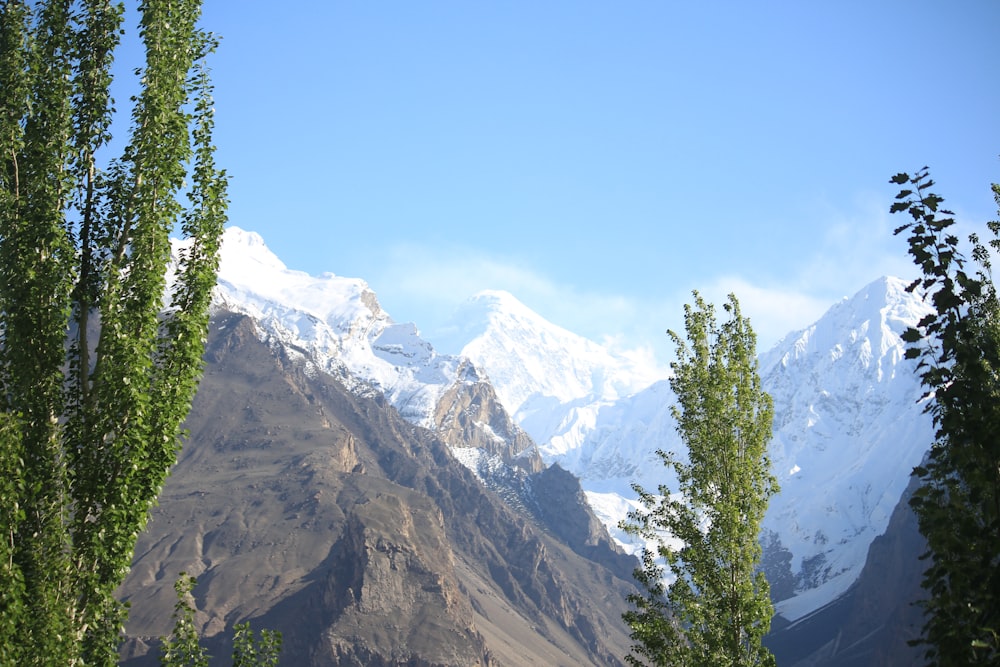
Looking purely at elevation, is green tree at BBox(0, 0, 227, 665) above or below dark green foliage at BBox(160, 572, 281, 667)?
above

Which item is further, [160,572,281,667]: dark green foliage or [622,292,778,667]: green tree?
[622,292,778,667]: green tree

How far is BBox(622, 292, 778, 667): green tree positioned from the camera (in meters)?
30.8

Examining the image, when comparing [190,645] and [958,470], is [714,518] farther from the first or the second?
[190,645]

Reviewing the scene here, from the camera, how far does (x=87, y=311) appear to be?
79.9ft

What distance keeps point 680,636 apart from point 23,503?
20.0 metres

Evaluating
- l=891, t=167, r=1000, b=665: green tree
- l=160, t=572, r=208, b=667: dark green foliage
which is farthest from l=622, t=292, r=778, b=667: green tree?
l=160, t=572, r=208, b=667: dark green foliage

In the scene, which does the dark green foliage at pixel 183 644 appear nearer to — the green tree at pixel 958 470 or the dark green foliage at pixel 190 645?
the dark green foliage at pixel 190 645

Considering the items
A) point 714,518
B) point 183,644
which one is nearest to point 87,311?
point 183,644

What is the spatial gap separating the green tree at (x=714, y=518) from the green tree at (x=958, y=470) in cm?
842

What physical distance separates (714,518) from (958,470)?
10.6 m

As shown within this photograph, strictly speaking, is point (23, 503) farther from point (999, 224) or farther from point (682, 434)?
point (999, 224)

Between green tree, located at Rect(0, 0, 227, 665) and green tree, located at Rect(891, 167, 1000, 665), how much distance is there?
55.8 ft

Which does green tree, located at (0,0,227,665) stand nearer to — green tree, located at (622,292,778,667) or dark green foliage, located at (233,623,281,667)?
dark green foliage, located at (233,623,281,667)

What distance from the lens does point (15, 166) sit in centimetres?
2478
